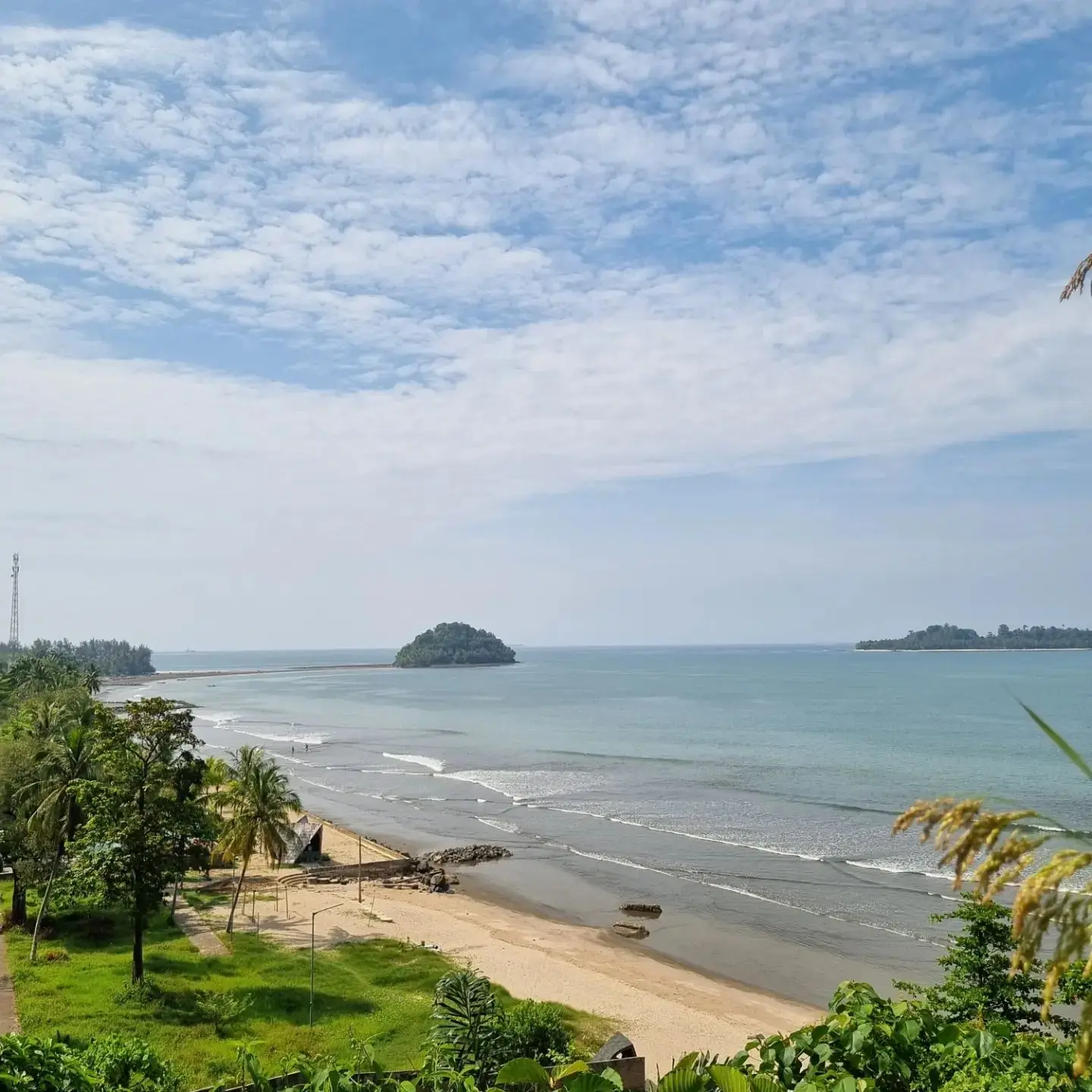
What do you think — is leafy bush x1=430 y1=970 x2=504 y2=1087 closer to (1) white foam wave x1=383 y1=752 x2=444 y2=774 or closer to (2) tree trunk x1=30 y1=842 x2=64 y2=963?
(2) tree trunk x1=30 y1=842 x2=64 y2=963

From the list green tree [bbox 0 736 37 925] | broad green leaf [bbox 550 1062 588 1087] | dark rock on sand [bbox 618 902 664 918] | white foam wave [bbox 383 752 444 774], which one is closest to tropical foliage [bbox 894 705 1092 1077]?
broad green leaf [bbox 550 1062 588 1087]

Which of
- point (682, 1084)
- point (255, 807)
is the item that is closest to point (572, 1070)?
point (682, 1084)

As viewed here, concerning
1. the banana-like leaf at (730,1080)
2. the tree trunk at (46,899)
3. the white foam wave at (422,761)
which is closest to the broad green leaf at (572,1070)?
the banana-like leaf at (730,1080)

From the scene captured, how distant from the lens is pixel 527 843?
51.0m

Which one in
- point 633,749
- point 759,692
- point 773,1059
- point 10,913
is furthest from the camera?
point 759,692

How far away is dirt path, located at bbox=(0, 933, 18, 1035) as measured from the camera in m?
19.9

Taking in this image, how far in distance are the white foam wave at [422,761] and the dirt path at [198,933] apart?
140ft

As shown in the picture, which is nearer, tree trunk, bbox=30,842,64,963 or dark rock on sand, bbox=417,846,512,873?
tree trunk, bbox=30,842,64,963

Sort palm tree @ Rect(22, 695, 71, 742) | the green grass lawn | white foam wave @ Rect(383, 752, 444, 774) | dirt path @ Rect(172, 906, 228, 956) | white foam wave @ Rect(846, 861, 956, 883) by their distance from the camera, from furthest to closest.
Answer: white foam wave @ Rect(383, 752, 444, 774) < white foam wave @ Rect(846, 861, 956, 883) < palm tree @ Rect(22, 695, 71, 742) < dirt path @ Rect(172, 906, 228, 956) < the green grass lawn

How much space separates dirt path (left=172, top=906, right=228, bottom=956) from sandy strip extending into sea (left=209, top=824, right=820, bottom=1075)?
4.48 ft

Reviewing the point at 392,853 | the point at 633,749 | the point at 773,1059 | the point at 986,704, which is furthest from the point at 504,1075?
the point at 986,704

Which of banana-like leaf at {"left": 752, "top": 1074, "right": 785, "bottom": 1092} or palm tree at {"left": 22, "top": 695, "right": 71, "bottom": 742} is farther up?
banana-like leaf at {"left": 752, "top": 1074, "right": 785, "bottom": 1092}

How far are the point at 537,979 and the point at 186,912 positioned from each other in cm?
1340

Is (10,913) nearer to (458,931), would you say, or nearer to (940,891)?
(458,931)
